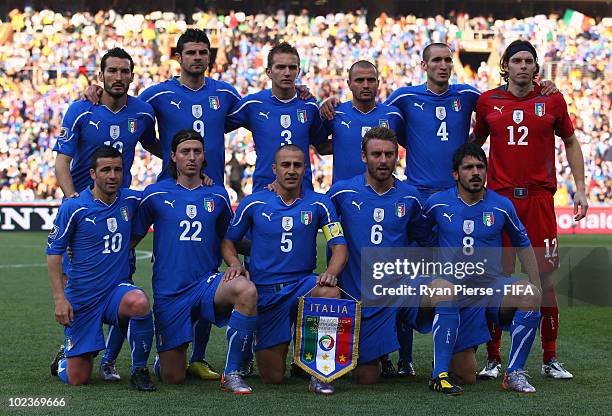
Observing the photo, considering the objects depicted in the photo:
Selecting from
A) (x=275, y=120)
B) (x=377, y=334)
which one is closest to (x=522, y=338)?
(x=377, y=334)

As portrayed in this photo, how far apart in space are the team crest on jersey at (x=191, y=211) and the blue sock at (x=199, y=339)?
71cm

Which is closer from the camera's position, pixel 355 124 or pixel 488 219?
pixel 488 219

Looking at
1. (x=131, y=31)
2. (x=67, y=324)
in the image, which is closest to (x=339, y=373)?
(x=67, y=324)

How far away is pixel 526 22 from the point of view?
29391 millimetres

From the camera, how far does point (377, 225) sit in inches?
246

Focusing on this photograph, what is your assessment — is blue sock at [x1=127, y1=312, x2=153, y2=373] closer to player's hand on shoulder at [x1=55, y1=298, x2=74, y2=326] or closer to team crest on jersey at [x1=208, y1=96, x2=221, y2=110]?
player's hand on shoulder at [x1=55, y1=298, x2=74, y2=326]

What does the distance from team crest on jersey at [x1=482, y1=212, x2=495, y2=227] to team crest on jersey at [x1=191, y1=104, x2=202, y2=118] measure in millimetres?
2038

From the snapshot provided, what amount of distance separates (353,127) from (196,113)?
105 centimetres

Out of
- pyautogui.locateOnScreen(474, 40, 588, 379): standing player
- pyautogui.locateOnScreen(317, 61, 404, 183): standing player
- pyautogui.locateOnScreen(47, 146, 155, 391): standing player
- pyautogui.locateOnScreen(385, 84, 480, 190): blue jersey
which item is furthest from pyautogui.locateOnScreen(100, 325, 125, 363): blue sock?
pyautogui.locateOnScreen(474, 40, 588, 379): standing player

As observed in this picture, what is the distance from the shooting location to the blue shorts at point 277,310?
20.0ft

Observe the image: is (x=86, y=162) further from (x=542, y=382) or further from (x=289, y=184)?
(x=542, y=382)

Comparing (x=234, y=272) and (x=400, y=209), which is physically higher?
(x=400, y=209)

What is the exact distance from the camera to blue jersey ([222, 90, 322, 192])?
6.81m

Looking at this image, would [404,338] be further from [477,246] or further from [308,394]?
[308,394]
